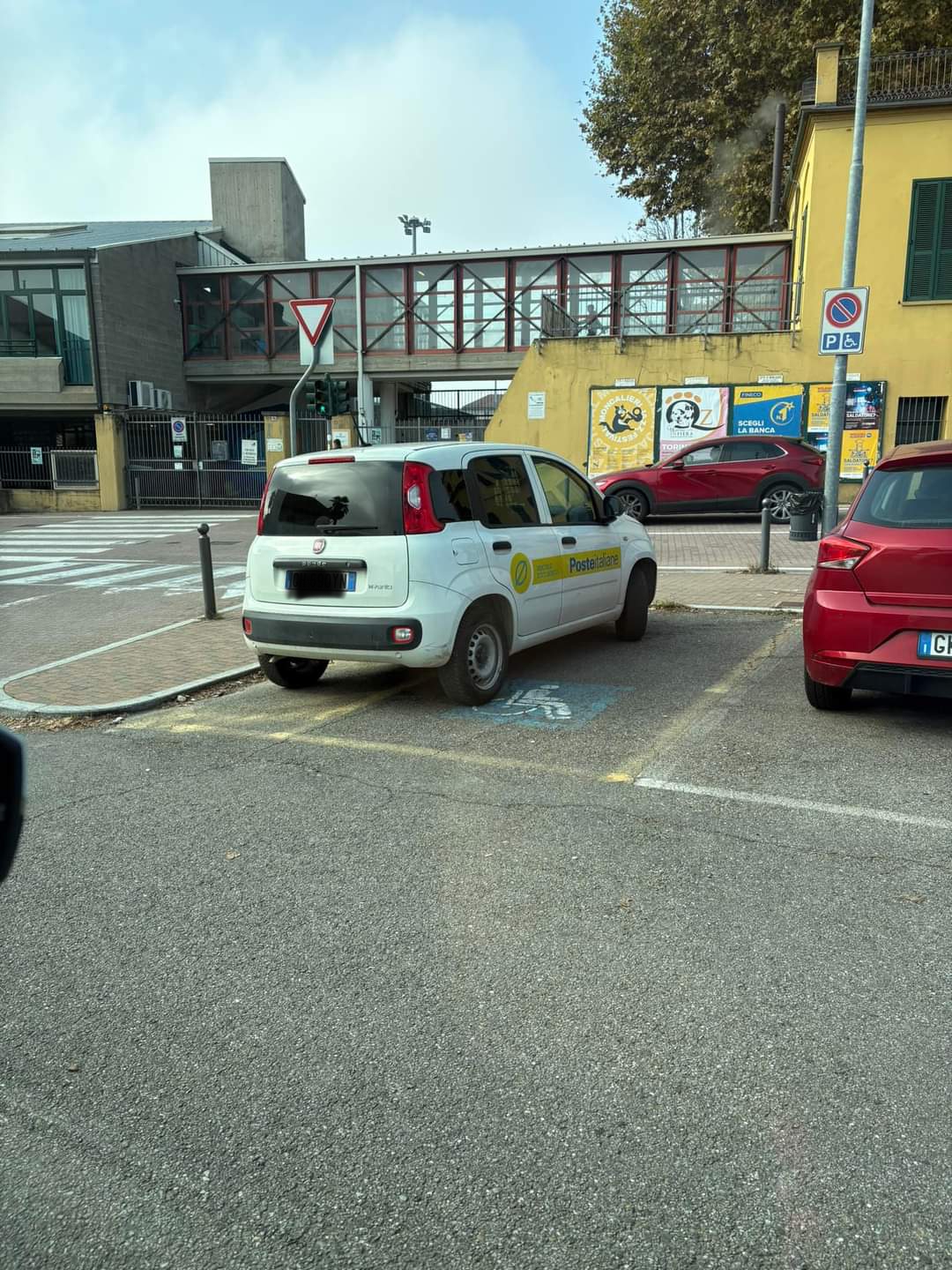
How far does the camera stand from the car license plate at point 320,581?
632 centimetres

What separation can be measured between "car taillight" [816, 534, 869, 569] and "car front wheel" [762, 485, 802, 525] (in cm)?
1271

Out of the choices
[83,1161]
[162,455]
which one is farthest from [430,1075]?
[162,455]

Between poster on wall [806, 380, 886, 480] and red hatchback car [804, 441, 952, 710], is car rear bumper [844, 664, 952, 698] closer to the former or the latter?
red hatchback car [804, 441, 952, 710]

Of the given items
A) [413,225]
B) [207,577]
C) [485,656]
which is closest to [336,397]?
[207,577]

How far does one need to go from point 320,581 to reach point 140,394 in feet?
91.6

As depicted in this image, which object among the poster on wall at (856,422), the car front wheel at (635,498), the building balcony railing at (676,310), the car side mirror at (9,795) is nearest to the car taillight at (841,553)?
the car side mirror at (9,795)

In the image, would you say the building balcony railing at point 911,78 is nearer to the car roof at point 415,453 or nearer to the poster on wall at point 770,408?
the poster on wall at point 770,408

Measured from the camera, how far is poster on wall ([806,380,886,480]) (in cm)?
2119

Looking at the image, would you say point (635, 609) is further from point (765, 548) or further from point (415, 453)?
point (765, 548)

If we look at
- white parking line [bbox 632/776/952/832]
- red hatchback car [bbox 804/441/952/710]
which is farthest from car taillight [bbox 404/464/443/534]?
red hatchback car [bbox 804/441/952/710]

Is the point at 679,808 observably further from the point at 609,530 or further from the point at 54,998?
the point at 609,530

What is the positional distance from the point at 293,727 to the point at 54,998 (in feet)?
10.4

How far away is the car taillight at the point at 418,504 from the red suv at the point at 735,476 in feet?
41.5

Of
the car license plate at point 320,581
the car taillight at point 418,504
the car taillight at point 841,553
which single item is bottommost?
the car license plate at point 320,581
